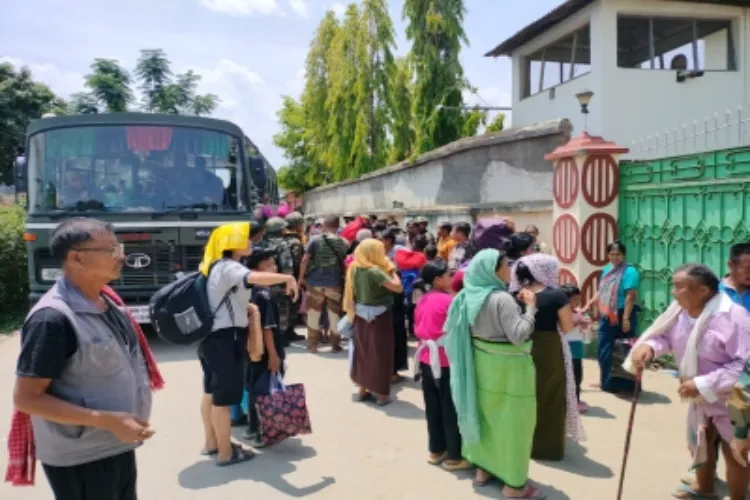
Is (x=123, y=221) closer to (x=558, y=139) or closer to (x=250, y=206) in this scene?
(x=250, y=206)

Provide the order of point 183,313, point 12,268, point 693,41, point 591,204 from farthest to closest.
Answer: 1. point 693,41
2. point 12,268
3. point 591,204
4. point 183,313

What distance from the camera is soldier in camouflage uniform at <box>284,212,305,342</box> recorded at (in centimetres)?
866

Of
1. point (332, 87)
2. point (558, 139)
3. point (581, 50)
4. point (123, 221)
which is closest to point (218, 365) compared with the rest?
point (123, 221)

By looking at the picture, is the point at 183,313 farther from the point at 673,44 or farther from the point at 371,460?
the point at 673,44

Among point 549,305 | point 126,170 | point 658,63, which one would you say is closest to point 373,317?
point 549,305

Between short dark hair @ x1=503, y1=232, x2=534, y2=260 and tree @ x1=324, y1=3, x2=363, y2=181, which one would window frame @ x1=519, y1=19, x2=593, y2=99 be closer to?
tree @ x1=324, y1=3, x2=363, y2=181

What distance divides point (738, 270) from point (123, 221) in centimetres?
659

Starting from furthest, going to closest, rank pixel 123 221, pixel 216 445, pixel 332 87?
pixel 332 87, pixel 123 221, pixel 216 445

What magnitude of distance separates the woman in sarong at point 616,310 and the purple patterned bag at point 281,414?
3.06 m

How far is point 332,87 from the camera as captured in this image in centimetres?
2661

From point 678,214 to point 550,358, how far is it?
10.0 ft

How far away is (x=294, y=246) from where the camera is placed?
8680mm

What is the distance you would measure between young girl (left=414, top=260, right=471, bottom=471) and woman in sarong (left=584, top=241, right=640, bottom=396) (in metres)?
2.30

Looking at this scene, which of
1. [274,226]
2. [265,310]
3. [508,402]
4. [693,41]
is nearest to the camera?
[508,402]
